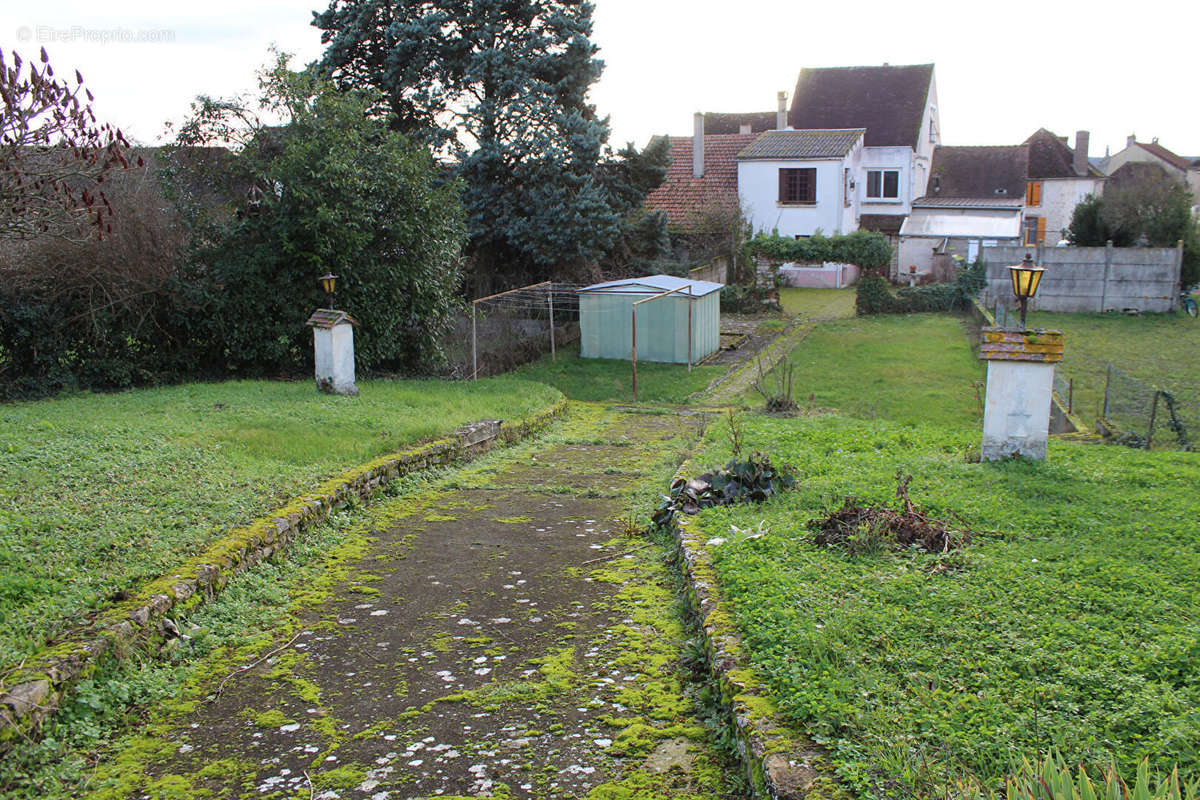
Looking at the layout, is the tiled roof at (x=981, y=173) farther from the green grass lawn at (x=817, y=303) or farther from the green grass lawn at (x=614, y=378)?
the green grass lawn at (x=614, y=378)

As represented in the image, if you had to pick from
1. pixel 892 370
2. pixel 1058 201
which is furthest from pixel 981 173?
pixel 892 370

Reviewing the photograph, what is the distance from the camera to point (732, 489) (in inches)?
307

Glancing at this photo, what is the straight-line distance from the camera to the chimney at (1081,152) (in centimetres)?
4284

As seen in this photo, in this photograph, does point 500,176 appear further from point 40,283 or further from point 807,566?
point 807,566

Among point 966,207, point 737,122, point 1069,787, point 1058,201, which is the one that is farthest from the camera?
point 737,122

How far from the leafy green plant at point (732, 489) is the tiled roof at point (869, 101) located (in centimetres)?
3218

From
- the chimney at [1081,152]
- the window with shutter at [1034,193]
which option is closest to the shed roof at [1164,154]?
the chimney at [1081,152]

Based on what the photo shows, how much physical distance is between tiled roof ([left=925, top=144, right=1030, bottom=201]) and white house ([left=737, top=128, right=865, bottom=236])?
877 cm

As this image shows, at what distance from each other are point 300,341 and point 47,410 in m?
4.67

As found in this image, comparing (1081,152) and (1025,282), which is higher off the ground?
(1081,152)

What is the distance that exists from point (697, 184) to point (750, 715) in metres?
30.7

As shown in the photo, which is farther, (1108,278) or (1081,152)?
(1081,152)

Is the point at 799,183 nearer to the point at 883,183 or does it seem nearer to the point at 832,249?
the point at 832,249

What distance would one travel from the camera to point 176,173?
50.8 feet
